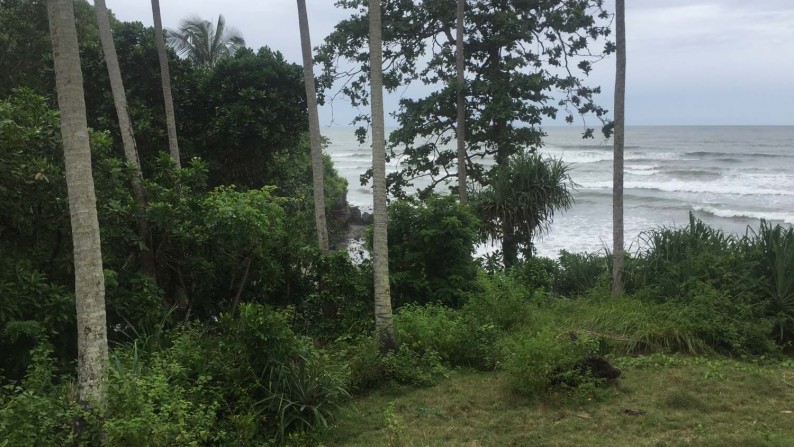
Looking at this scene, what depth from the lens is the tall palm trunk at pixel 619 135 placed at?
29.2ft

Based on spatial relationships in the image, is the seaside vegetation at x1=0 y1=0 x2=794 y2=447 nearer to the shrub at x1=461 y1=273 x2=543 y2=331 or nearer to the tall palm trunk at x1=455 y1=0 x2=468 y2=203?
the shrub at x1=461 y1=273 x2=543 y2=331

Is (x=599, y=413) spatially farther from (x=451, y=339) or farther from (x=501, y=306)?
(x=501, y=306)

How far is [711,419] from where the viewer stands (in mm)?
5512

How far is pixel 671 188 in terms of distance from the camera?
3550 cm

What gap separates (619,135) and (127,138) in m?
6.85

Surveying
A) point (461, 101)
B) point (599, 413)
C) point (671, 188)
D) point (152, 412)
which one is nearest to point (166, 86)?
point (461, 101)

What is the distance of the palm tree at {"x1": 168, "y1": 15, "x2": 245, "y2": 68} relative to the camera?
53.1 ft

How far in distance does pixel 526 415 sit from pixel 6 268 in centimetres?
489

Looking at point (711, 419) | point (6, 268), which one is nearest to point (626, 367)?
point (711, 419)

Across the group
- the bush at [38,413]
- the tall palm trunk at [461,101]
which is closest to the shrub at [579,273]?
the tall palm trunk at [461,101]

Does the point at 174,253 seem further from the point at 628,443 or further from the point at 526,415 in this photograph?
the point at 628,443

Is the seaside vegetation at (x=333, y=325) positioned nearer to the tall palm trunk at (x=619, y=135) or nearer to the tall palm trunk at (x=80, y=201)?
the tall palm trunk at (x=80, y=201)

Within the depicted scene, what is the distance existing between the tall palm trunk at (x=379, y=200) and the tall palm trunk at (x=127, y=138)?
Answer: 8.57 feet

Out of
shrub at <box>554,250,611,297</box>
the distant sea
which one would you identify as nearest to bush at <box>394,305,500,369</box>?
shrub at <box>554,250,611,297</box>
